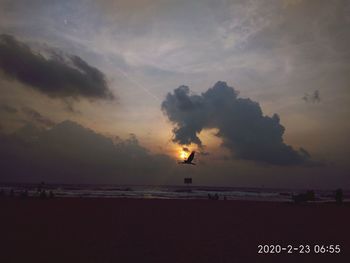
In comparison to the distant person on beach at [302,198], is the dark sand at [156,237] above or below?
below

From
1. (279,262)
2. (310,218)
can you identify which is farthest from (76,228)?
(310,218)

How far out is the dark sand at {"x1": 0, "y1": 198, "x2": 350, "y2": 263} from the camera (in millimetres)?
12734

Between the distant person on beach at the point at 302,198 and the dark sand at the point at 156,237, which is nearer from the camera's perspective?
the dark sand at the point at 156,237

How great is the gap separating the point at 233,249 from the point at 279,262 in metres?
2.10

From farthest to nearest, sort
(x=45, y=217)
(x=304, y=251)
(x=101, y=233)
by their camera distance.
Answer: (x=45, y=217) → (x=101, y=233) → (x=304, y=251)

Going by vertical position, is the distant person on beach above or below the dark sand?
above

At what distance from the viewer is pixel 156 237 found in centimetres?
1630

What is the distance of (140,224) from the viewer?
20234 mm

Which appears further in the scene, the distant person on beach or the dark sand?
the distant person on beach

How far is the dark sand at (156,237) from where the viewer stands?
41.8 feet

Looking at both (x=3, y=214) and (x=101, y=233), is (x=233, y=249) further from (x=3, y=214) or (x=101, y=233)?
(x=3, y=214)

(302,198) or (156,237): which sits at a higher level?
(302,198)

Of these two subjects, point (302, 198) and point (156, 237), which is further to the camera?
point (302, 198)

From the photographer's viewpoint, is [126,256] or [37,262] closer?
[37,262]
